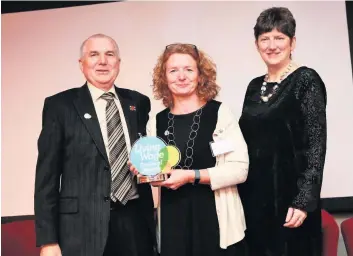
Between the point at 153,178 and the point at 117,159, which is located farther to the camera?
the point at 117,159

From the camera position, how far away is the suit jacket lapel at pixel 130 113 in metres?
1.97

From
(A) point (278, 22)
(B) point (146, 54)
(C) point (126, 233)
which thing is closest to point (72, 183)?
(C) point (126, 233)

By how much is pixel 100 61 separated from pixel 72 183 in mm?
615

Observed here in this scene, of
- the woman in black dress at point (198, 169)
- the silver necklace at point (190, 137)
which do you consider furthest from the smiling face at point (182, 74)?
the silver necklace at point (190, 137)

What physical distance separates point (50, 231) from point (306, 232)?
1.22 m

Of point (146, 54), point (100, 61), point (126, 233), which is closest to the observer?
point (126, 233)

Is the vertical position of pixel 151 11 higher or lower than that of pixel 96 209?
higher

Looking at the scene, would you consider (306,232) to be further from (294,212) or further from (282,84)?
(282,84)

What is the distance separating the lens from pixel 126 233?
1.86 metres

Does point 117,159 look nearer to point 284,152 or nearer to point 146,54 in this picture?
point 284,152

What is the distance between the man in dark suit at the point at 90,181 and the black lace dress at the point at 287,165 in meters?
0.57

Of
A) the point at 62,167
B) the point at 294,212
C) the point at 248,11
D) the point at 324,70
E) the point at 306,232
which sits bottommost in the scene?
the point at 306,232

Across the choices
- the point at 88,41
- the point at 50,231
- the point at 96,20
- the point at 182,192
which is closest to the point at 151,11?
the point at 96,20

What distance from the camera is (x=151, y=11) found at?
10.4 feet
